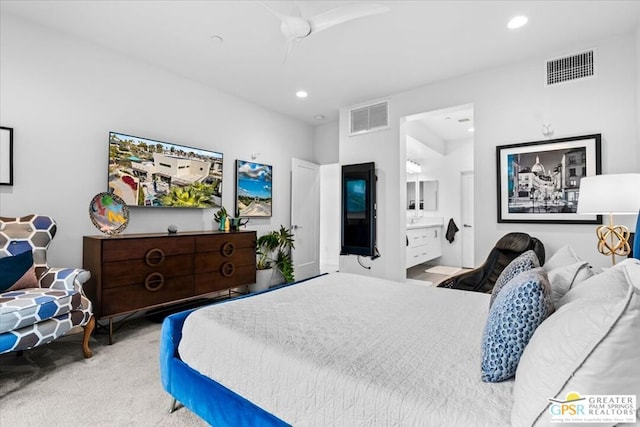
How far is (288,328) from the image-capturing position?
1.44 metres

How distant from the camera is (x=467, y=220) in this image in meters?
6.40

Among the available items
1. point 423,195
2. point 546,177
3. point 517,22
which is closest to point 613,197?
point 546,177

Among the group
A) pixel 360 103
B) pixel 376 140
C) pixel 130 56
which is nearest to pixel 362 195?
pixel 376 140

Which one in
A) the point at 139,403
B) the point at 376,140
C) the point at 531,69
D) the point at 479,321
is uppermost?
the point at 531,69

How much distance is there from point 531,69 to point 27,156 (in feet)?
16.0

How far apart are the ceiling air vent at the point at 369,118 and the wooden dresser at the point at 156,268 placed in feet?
7.60

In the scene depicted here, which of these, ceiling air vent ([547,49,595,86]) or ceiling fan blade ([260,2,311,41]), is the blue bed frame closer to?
ceiling fan blade ([260,2,311,41])

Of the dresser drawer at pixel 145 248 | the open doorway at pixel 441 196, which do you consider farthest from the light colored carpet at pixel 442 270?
the dresser drawer at pixel 145 248

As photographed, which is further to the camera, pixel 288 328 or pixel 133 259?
pixel 133 259

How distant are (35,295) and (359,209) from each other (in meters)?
3.53

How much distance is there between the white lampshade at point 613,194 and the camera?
2076 millimetres

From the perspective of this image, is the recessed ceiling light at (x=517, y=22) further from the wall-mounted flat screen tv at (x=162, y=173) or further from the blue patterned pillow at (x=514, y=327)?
the wall-mounted flat screen tv at (x=162, y=173)

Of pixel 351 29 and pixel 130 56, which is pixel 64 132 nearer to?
pixel 130 56

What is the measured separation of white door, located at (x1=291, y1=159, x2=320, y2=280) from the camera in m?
5.17
